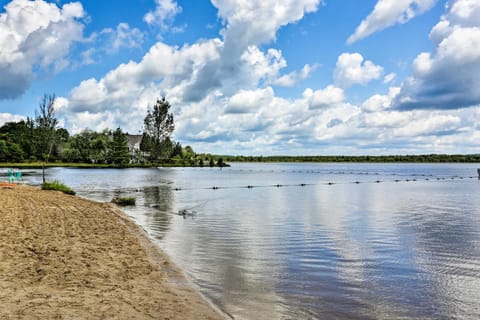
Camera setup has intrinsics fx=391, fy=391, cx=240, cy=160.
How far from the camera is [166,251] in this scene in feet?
39.2

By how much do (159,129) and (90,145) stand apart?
62.3 ft

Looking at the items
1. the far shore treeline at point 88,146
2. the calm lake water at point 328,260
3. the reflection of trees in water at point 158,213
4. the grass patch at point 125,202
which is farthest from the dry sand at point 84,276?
the far shore treeline at point 88,146

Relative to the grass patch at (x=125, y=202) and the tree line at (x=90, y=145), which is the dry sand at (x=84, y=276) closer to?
the grass patch at (x=125, y=202)

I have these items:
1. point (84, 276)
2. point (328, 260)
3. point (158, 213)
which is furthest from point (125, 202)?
point (84, 276)

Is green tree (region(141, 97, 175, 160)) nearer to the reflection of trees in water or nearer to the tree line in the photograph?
the tree line

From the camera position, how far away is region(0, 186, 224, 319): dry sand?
6078 millimetres

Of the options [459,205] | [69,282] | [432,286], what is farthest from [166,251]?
[459,205]

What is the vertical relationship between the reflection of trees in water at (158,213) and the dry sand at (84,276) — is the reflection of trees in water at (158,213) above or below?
below

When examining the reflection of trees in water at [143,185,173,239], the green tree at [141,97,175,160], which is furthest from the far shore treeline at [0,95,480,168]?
the reflection of trees in water at [143,185,173,239]

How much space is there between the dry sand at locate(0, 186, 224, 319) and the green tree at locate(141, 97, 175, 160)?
9406 centimetres

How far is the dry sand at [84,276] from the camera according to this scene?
6.08m

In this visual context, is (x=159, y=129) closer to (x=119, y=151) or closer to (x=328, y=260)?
(x=119, y=151)

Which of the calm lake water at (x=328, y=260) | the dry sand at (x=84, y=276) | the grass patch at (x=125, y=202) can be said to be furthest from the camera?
the grass patch at (x=125, y=202)

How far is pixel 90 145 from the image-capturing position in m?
96.6
